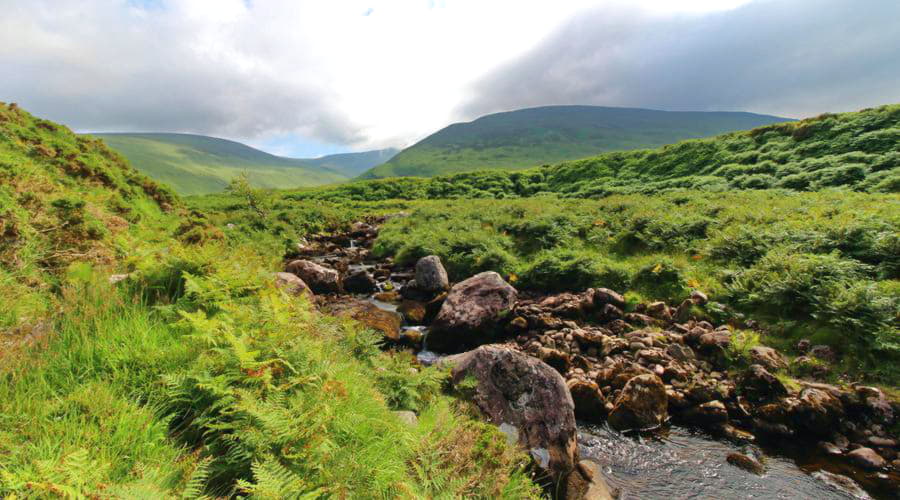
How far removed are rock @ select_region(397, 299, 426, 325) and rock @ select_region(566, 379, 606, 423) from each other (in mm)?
6700

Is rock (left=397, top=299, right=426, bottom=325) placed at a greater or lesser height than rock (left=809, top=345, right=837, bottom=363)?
lesser

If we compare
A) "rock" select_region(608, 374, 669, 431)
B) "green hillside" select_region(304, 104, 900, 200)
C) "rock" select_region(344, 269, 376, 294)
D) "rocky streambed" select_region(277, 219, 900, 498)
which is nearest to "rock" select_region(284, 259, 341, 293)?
"rock" select_region(344, 269, 376, 294)

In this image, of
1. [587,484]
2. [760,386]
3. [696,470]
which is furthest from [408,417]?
[760,386]

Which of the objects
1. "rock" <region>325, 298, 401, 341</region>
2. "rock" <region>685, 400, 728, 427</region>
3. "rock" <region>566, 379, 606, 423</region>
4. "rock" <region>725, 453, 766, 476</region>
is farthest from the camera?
"rock" <region>325, 298, 401, 341</region>

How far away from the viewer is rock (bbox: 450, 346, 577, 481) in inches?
248

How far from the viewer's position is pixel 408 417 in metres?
5.34

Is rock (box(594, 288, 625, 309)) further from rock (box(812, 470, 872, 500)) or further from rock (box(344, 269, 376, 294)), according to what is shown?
rock (box(344, 269, 376, 294))

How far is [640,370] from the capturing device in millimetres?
8867

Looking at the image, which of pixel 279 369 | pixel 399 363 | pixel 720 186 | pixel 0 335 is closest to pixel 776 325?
pixel 399 363

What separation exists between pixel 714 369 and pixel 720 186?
29794 mm

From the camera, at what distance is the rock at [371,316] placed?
457 inches

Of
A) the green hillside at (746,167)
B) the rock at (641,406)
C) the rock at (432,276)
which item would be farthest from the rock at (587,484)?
the green hillside at (746,167)

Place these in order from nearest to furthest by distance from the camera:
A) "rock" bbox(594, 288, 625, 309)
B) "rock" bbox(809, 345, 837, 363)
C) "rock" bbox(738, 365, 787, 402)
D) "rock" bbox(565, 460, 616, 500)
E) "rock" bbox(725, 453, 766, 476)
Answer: "rock" bbox(565, 460, 616, 500) < "rock" bbox(725, 453, 766, 476) < "rock" bbox(738, 365, 787, 402) < "rock" bbox(809, 345, 837, 363) < "rock" bbox(594, 288, 625, 309)

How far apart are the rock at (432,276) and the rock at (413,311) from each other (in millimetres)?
1100
